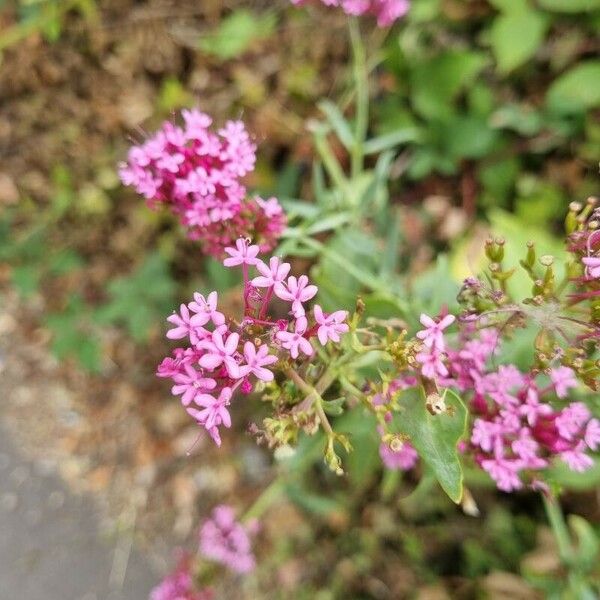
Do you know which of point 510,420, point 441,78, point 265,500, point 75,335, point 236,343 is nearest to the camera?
point 236,343

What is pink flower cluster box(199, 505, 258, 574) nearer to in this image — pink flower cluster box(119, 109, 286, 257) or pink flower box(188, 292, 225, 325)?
pink flower cluster box(119, 109, 286, 257)

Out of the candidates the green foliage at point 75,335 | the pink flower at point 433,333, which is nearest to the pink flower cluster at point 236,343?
the pink flower at point 433,333

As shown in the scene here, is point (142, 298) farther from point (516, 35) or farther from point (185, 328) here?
point (516, 35)

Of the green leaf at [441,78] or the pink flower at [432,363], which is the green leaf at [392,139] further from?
the pink flower at [432,363]

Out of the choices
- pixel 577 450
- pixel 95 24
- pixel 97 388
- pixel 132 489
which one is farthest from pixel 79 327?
pixel 577 450

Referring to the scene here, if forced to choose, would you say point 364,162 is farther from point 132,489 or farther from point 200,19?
point 132,489

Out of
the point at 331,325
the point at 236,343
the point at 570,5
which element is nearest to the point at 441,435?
the point at 331,325
